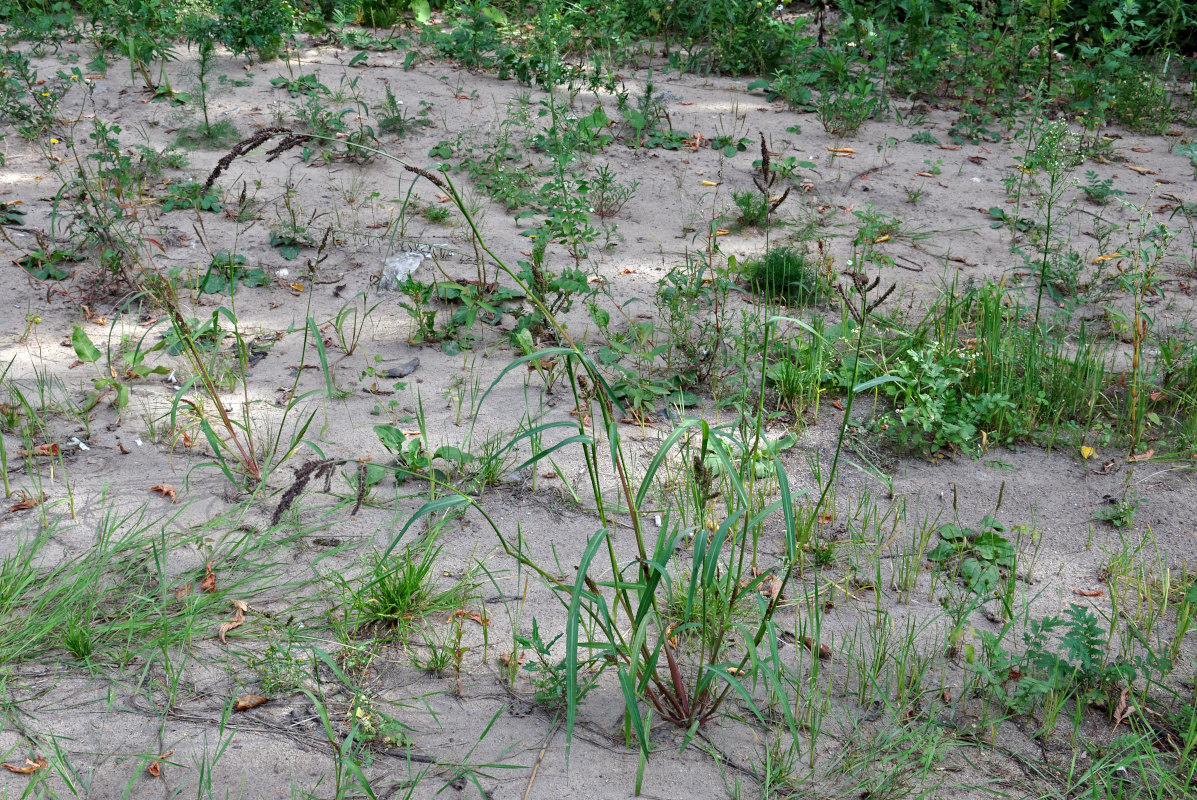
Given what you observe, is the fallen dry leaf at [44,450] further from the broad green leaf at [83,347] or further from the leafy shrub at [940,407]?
the leafy shrub at [940,407]

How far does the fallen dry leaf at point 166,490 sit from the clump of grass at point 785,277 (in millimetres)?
2396

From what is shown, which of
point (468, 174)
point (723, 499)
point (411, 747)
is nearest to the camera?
point (411, 747)

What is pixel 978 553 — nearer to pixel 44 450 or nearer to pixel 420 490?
pixel 420 490

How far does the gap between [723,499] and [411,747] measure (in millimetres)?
1280

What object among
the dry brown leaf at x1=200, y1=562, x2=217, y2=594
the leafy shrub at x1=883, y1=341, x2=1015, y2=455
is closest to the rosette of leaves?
the leafy shrub at x1=883, y1=341, x2=1015, y2=455

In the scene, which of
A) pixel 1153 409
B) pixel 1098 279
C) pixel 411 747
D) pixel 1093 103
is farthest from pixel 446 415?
pixel 1093 103

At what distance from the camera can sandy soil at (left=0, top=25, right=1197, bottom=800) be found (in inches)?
82.0

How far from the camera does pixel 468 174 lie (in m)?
5.10

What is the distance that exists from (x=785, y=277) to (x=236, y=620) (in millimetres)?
2643

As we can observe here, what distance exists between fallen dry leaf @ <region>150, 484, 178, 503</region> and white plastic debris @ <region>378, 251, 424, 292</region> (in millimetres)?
1505

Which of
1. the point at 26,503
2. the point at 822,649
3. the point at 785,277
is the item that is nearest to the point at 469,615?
the point at 822,649

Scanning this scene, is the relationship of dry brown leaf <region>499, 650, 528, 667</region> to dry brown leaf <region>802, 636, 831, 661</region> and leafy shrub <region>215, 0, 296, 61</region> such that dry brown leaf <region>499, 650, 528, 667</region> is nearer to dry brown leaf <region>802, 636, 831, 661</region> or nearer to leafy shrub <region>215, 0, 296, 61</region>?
dry brown leaf <region>802, 636, 831, 661</region>

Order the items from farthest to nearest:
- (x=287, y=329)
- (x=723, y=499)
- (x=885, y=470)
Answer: (x=287, y=329)
(x=885, y=470)
(x=723, y=499)

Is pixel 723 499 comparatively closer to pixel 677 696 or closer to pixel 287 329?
pixel 677 696
